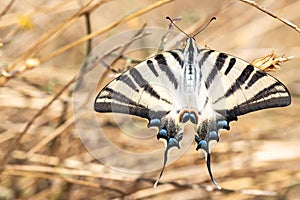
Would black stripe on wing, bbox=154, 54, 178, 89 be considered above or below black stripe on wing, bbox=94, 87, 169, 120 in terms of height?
above

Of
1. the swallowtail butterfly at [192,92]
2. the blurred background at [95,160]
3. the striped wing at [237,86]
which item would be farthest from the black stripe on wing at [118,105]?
the blurred background at [95,160]

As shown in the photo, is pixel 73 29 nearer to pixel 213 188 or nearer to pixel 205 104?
pixel 213 188

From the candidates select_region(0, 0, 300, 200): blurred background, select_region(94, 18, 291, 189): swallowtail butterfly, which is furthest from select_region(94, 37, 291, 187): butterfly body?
select_region(0, 0, 300, 200): blurred background

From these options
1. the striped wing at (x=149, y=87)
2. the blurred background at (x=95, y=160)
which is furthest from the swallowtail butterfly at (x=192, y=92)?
Answer: the blurred background at (x=95, y=160)

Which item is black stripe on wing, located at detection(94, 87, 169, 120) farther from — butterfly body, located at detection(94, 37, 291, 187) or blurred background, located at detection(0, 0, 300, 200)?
blurred background, located at detection(0, 0, 300, 200)

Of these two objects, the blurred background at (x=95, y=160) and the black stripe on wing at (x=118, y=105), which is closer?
the black stripe on wing at (x=118, y=105)

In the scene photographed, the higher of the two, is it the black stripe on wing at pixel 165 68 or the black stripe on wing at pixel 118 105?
the black stripe on wing at pixel 165 68

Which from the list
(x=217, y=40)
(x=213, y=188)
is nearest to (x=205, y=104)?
(x=213, y=188)

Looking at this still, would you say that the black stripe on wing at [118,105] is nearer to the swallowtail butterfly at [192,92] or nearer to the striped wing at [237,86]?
the swallowtail butterfly at [192,92]
